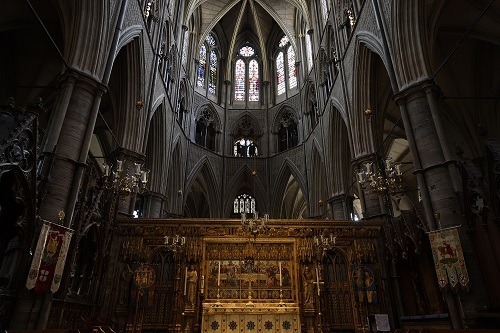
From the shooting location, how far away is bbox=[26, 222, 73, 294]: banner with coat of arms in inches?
326

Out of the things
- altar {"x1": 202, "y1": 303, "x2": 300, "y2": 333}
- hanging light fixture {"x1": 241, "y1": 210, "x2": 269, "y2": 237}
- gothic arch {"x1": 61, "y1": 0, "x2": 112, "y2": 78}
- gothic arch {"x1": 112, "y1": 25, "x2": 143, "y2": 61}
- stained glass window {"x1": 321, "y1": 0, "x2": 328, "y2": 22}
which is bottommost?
altar {"x1": 202, "y1": 303, "x2": 300, "y2": 333}

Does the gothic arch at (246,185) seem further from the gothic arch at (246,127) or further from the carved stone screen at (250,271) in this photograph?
the carved stone screen at (250,271)

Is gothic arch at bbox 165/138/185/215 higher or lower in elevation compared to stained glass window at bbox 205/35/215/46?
lower

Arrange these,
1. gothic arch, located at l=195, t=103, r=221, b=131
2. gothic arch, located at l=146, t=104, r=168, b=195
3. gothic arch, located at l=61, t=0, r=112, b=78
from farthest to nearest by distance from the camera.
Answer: gothic arch, located at l=195, t=103, r=221, b=131, gothic arch, located at l=146, t=104, r=168, b=195, gothic arch, located at l=61, t=0, r=112, b=78

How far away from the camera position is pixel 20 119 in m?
7.92

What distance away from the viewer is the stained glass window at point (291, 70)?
101ft

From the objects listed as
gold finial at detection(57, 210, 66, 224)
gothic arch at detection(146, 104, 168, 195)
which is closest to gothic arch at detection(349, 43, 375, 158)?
gothic arch at detection(146, 104, 168, 195)

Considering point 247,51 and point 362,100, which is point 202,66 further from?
point 362,100

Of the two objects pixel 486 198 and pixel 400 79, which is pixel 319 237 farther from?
pixel 400 79

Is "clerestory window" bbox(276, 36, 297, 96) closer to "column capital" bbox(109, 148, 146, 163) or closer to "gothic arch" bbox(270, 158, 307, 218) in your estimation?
"gothic arch" bbox(270, 158, 307, 218)

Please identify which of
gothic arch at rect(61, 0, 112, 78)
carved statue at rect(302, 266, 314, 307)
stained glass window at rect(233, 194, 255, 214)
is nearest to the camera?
gothic arch at rect(61, 0, 112, 78)

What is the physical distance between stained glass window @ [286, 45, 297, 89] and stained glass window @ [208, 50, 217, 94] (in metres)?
7.00

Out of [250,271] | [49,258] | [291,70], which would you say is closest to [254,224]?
[250,271]

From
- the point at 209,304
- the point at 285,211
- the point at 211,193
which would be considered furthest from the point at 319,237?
the point at 285,211
